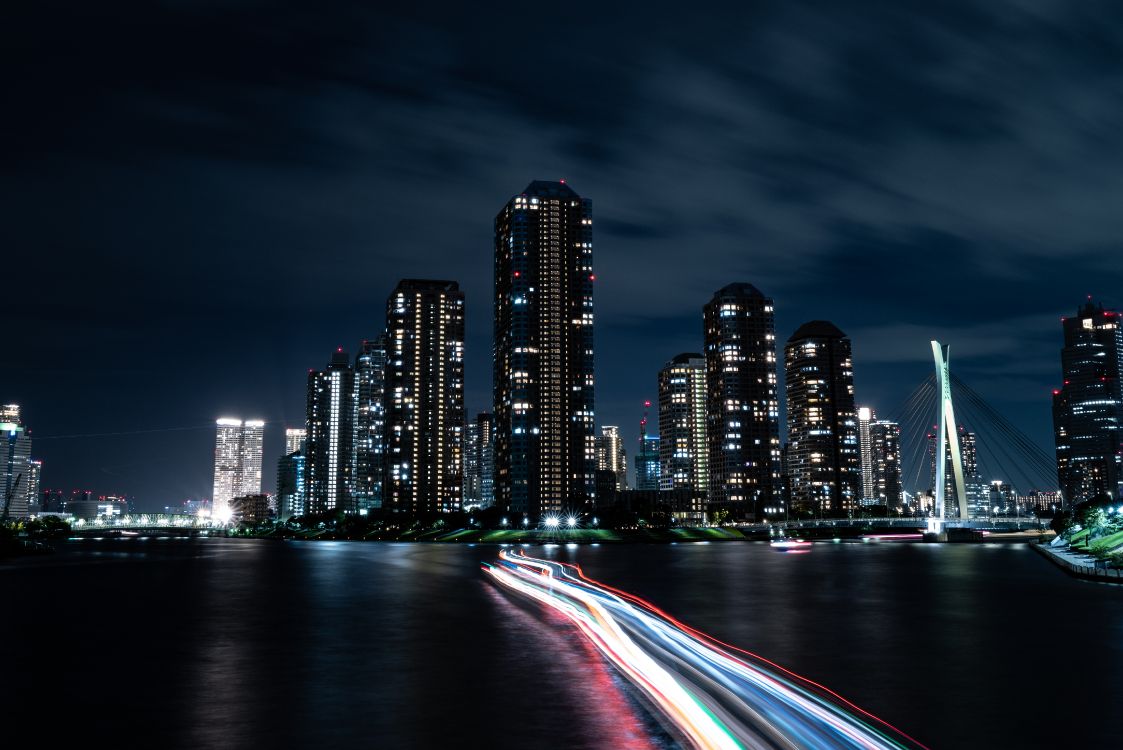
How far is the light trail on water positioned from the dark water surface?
2.29ft

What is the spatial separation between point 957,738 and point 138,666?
20579mm

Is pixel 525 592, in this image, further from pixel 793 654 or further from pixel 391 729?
pixel 391 729

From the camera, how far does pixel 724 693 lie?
59.1ft

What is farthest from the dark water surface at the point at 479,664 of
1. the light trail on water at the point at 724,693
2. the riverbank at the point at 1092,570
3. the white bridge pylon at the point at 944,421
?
the white bridge pylon at the point at 944,421

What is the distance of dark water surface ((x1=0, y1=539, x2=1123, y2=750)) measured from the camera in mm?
16547

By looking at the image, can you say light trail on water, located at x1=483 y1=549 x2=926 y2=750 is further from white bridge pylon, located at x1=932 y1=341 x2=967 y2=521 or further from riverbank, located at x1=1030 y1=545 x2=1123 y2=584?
white bridge pylon, located at x1=932 y1=341 x2=967 y2=521

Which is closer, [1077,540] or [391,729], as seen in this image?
[391,729]

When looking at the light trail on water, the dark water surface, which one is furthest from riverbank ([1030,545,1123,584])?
the light trail on water

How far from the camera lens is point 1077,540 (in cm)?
10512

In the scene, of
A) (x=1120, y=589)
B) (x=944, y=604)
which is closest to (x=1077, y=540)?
(x=1120, y=589)

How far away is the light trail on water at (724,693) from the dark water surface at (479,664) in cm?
70

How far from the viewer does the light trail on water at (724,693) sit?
47.3 feet

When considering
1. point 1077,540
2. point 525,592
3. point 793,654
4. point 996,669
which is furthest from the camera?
point 1077,540

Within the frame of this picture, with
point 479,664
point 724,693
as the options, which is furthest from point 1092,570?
point 724,693
